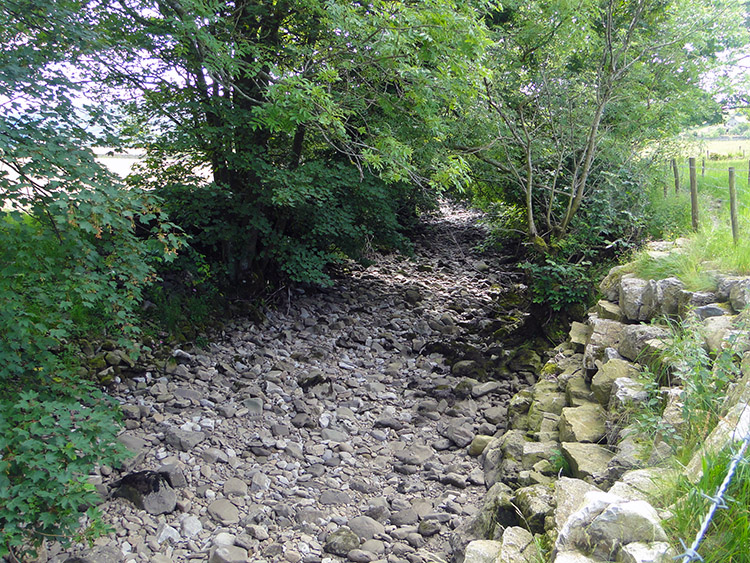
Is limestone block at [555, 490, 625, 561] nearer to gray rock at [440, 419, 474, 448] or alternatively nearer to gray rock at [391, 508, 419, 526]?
gray rock at [391, 508, 419, 526]

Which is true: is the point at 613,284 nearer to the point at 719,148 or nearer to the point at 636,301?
the point at 636,301

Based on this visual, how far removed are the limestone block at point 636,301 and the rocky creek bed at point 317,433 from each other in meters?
1.81

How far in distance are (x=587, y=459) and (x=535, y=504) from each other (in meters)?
0.52

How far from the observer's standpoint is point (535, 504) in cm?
341

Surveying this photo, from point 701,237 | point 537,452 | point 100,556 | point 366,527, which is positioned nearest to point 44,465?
point 100,556

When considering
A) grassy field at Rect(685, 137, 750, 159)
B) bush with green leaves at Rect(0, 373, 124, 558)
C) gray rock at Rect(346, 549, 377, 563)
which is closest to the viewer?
bush with green leaves at Rect(0, 373, 124, 558)

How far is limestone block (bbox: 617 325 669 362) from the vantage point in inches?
166

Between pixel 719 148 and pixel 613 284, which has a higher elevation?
pixel 719 148

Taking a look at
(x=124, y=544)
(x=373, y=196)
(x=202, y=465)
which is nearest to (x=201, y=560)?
(x=124, y=544)

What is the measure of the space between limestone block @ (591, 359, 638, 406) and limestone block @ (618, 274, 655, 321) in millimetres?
830

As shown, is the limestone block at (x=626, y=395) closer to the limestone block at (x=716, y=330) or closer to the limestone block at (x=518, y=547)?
the limestone block at (x=716, y=330)

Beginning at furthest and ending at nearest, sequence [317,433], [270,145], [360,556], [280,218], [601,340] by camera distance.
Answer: [280,218], [270,145], [317,433], [601,340], [360,556]

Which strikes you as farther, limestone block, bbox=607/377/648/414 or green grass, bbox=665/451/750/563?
limestone block, bbox=607/377/648/414

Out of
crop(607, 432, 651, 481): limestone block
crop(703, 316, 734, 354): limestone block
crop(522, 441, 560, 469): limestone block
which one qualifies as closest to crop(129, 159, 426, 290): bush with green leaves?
crop(522, 441, 560, 469): limestone block
